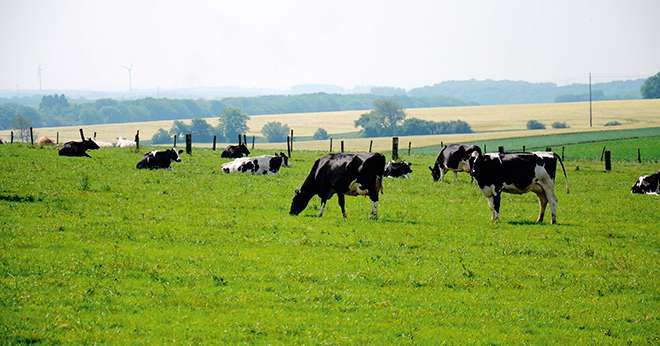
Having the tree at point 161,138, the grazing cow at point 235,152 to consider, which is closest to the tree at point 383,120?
the tree at point 161,138

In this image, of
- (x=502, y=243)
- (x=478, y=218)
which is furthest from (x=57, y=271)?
(x=478, y=218)

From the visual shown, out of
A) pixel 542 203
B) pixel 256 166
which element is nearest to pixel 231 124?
pixel 256 166

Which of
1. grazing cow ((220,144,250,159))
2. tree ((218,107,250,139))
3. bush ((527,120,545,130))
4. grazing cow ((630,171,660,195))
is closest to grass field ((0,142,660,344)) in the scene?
grazing cow ((630,171,660,195))

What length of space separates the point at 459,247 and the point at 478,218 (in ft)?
18.7

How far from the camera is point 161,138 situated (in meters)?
162

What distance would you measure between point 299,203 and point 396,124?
13845 centimetres

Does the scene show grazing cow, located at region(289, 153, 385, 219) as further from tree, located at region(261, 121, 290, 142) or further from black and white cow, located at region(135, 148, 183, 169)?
tree, located at region(261, 121, 290, 142)

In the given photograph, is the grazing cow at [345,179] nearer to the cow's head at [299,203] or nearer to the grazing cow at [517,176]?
the cow's head at [299,203]

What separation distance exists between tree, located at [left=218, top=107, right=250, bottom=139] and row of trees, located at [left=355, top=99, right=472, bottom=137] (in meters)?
23.8

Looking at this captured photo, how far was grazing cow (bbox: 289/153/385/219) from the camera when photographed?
25375mm

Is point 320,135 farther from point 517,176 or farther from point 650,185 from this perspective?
point 517,176

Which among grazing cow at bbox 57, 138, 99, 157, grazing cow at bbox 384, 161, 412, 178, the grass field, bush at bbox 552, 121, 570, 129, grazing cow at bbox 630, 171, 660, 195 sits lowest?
the grass field

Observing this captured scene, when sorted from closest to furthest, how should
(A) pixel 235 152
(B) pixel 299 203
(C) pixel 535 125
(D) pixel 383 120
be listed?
(B) pixel 299 203
(A) pixel 235 152
(C) pixel 535 125
(D) pixel 383 120

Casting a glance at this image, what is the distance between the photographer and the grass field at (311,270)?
43.4 feet
